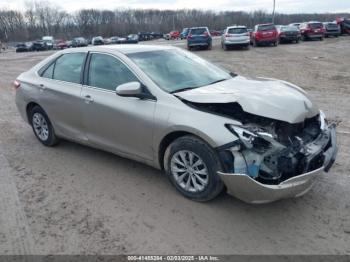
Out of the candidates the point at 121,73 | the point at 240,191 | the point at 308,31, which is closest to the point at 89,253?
the point at 240,191

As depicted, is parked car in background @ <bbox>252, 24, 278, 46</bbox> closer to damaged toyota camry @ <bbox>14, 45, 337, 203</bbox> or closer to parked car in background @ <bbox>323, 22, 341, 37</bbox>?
parked car in background @ <bbox>323, 22, 341, 37</bbox>

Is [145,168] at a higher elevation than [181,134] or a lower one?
lower

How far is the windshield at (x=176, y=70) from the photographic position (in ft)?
13.9

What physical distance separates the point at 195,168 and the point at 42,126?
10.2 ft

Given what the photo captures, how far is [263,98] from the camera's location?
12.2ft

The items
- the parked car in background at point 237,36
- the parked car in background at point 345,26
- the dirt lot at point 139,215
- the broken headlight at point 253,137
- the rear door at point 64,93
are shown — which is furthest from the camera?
the parked car in background at point 345,26

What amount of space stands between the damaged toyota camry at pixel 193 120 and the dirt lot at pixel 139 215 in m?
0.31

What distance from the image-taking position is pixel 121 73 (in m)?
4.42

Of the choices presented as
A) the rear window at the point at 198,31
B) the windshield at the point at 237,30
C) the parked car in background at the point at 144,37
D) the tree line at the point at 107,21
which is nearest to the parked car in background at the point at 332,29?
the windshield at the point at 237,30

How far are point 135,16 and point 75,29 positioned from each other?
90.9 ft

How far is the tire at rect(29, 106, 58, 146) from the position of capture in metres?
5.59

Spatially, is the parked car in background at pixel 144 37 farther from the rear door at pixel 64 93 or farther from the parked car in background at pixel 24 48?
the rear door at pixel 64 93

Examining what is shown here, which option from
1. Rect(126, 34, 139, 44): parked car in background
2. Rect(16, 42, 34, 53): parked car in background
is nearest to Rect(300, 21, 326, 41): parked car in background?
Rect(126, 34, 139, 44): parked car in background

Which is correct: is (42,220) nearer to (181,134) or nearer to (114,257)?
(114,257)
